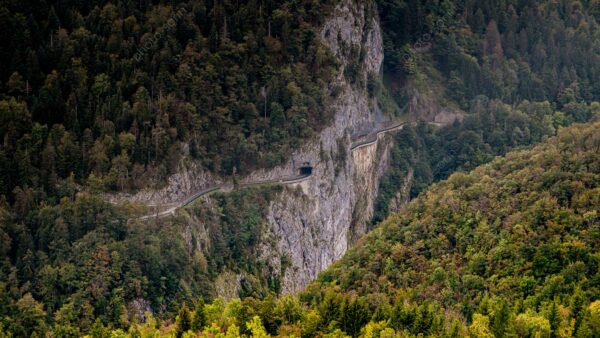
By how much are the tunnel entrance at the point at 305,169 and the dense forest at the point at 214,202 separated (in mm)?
3147

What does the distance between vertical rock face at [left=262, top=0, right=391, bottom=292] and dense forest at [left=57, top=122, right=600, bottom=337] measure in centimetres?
1925

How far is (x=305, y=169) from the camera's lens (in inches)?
5709

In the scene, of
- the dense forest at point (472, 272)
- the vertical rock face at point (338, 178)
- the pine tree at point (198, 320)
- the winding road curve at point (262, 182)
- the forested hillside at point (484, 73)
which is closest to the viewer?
the dense forest at point (472, 272)

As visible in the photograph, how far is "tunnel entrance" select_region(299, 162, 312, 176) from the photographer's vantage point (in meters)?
144

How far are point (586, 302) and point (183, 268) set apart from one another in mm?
40836

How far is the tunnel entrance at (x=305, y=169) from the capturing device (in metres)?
144

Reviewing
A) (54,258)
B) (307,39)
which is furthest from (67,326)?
(307,39)

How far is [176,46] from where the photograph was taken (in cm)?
13438

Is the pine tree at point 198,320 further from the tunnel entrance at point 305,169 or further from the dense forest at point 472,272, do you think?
the tunnel entrance at point 305,169

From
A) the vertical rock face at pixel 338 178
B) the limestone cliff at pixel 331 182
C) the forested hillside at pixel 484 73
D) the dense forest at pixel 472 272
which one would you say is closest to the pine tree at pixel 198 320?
the dense forest at pixel 472 272

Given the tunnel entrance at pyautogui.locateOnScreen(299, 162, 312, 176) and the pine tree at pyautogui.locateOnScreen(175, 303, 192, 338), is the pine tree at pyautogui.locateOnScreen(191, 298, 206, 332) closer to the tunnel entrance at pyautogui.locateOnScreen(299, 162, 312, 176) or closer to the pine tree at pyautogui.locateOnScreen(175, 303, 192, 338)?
the pine tree at pyautogui.locateOnScreen(175, 303, 192, 338)

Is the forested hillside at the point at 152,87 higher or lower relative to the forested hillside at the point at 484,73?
higher

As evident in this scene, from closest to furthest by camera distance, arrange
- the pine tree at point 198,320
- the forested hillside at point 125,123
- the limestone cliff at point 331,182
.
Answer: the pine tree at point 198,320, the forested hillside at point 125,123, the limestone cliff at point 331,182

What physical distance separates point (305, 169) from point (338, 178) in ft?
19.0
